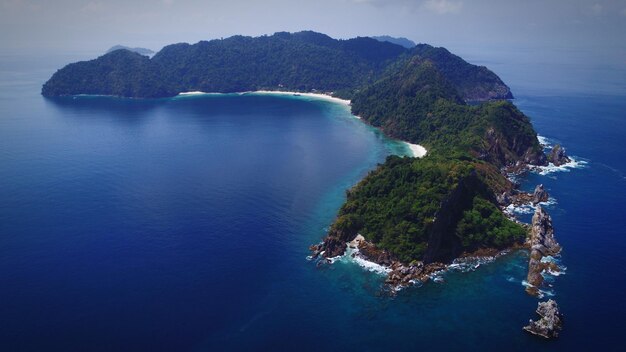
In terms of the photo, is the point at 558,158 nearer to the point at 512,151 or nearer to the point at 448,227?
the point at 512,151

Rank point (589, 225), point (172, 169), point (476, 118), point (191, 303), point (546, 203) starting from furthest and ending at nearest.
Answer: point (476, 118), point (172, 169), point (546, 203), point (589, 225), point (191, 303)

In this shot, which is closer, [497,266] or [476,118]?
[497,266]

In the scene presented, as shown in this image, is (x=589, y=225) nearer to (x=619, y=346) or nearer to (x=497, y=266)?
(x=497, y=266)

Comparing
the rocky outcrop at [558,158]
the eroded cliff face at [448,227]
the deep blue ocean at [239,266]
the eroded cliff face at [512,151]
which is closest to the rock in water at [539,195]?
the deep blue ocean at [239,266]

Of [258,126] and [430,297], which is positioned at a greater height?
[258,126]

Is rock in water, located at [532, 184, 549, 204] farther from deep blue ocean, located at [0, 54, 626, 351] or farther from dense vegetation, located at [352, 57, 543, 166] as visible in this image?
dense vegetation, located at [352, 57, 543, 166]

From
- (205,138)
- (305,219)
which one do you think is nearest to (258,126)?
(205,138)

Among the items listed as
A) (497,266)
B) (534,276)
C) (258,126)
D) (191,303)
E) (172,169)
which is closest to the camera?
(191,303)
